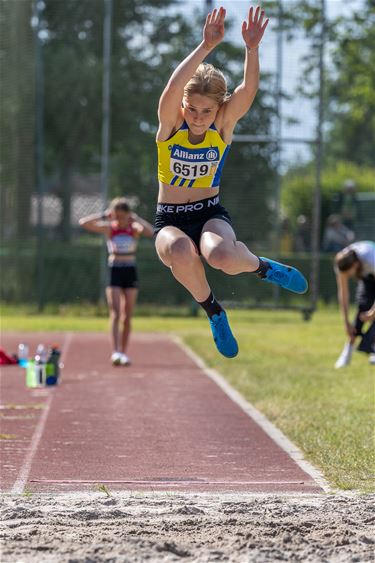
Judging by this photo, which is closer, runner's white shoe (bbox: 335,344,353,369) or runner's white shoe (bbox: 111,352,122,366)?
runner's white shoe (bbox: 335,344,353,369)

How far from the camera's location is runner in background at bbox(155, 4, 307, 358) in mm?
6910

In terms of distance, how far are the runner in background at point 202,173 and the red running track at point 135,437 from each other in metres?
0.97

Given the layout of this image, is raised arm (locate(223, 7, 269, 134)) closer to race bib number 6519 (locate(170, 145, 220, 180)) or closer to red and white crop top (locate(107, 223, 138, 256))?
race bib number 6519 (locate(170, 145, 220, 180))

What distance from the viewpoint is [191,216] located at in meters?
7.36

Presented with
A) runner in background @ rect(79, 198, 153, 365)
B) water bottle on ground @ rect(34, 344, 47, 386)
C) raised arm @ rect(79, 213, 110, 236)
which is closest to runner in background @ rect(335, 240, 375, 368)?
runner in background @ rect(79, 198, 153, 365)

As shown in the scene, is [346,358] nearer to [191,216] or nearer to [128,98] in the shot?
[191,216]

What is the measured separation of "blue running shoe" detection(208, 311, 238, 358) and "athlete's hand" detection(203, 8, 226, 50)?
1741mm

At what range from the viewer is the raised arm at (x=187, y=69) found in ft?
22.0

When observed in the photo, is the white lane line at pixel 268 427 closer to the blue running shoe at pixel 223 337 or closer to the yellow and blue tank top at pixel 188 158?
the blue running shoe at pixel 223 337

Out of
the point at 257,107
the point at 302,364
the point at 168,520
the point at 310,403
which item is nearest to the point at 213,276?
the point at 257,107

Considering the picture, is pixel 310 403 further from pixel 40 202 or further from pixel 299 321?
pixel 40 202

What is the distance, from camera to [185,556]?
201 inches

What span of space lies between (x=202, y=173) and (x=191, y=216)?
302 millimetres

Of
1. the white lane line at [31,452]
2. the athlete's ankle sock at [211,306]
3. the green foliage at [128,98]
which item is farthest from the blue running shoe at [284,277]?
the green foliage at [128,98]
